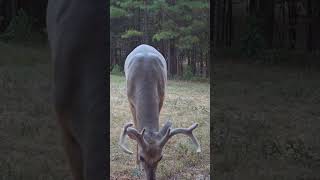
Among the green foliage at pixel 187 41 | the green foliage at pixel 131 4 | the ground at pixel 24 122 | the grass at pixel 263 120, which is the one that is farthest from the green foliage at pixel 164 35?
the ground at pixel 24 122

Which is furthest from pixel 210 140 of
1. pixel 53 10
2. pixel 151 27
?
pixel 53 10

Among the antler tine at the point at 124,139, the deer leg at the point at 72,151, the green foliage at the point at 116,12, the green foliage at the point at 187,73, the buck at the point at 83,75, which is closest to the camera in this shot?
the buck at the point at 83,75

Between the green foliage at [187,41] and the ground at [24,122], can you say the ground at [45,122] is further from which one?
the green foliage at [187,41]

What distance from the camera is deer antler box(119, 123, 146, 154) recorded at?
2.46 meters

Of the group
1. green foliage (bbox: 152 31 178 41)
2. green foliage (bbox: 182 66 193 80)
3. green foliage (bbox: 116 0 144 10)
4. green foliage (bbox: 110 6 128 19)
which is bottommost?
green foliage (bbox: 182 66 193 80)

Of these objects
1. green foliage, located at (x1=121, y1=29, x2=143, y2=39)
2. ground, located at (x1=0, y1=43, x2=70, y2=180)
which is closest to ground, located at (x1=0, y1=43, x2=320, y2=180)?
ground, located at (x1=0, y1=43, x2=70, y2=180)

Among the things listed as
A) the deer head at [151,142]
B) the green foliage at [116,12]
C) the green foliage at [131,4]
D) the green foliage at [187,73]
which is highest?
the green foliage at [131,4]

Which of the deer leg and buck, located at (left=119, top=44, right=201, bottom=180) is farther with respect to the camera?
buck, located at (left=119, top=44, right=201, bottom=180)

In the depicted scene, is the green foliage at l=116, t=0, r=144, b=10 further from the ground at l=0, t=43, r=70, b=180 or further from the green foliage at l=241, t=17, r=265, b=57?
the green foliage at l=241, t=17, r=265, b=57

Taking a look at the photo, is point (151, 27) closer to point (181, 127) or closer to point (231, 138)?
point (181, 127)

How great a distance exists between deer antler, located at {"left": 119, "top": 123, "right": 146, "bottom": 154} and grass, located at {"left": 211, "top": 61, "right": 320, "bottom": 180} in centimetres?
37

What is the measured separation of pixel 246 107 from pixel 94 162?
0.89m

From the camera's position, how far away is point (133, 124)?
8.23 feet

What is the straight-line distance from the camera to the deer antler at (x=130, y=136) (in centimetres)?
246
